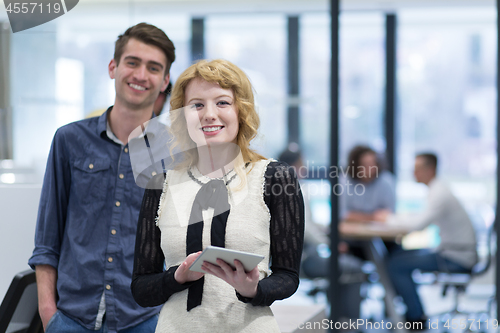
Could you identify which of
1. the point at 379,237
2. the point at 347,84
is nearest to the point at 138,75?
the point at 379,237

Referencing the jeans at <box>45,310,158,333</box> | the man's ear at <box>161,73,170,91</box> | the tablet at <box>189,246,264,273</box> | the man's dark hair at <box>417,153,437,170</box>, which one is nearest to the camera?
the tablet at <box>189,246,264,273</box>

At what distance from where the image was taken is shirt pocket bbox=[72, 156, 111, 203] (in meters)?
1.43

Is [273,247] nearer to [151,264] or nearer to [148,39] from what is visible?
[151,264]

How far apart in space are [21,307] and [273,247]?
→ 932mm

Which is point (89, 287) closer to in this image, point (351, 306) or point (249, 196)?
point (249, 196)

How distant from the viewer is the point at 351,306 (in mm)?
3809

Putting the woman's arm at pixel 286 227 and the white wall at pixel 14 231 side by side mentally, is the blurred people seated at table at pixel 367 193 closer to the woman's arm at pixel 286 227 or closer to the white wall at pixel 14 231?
the white wall at pixel 14 231

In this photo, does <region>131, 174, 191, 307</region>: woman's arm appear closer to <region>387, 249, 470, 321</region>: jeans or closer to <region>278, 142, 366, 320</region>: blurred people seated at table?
<region>278, 142, 366, 320</region>: blurred people seated at table

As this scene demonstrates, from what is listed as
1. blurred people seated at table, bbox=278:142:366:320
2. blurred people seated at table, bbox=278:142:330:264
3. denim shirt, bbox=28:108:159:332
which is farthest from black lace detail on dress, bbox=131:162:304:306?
blurred people seated at table, bbox=278:142:330:264

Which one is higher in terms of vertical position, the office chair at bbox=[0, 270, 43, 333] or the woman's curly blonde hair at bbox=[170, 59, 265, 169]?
the woman's curly blonde hair at bbox=[170, 59, 265, 169]

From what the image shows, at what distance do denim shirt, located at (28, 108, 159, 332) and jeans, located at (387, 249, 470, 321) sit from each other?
9.44ft

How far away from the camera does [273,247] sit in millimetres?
1080

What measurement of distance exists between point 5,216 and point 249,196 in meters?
1.07

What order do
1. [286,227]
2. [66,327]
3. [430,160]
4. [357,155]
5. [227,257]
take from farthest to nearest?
[357,155], [430,160], [66,327], [286,227], [227,257]
